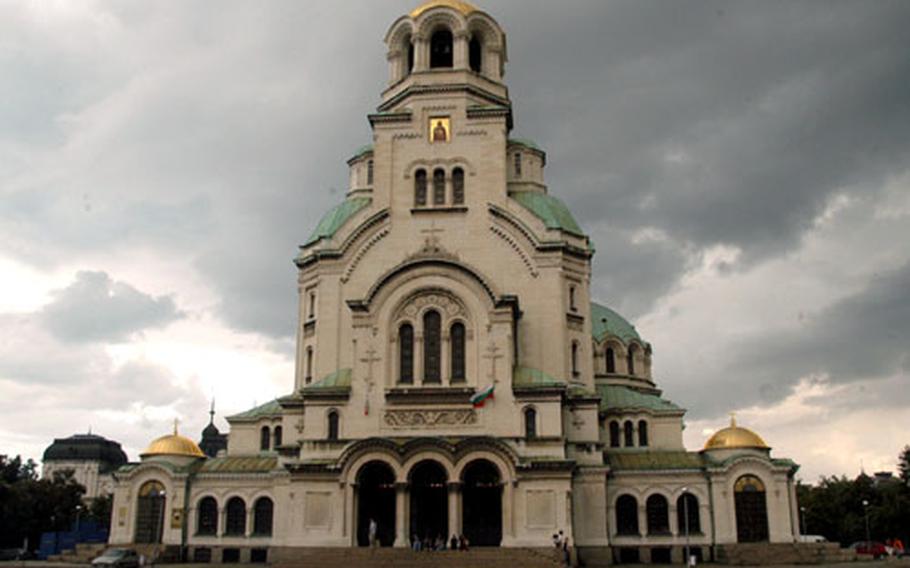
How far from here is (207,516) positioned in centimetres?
4875

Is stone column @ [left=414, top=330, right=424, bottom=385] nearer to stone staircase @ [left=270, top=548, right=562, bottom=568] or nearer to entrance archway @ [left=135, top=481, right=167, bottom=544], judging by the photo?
stone staircase @ [left=270, top=548, right=562, bottom=568]

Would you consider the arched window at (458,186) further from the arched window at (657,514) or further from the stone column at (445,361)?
the arched window at (657,514)

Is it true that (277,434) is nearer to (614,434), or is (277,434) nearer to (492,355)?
(492,355)

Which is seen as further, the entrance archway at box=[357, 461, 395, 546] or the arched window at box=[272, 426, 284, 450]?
the arched window at box=[272, 426, 284, 450]

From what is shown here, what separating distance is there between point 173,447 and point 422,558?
18.4 m

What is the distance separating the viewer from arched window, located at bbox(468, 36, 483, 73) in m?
54.2

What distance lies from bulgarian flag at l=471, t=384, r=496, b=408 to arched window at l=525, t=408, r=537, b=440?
5.98ft

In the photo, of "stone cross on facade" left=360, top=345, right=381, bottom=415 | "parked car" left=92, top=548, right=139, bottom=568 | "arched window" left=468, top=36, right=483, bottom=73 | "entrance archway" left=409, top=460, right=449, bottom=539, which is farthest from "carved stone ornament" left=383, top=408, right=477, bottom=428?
"arched window" left=468, top=36, right=483, bottom=73

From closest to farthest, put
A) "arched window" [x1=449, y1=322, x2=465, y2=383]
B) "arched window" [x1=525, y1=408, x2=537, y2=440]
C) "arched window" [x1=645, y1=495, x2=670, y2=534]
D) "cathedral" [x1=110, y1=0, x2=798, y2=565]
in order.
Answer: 1. "cathedral" [x1=110, y1=0, x2=798, y2=565]
2. "arched window" [x1=525, y1=408, x2=537, y2=440]
3. "arched window" [x1=449, y1=322, x2=465, y2=383]
4. "arched window" [x1=645, y1=495, x2=670, y2=534]

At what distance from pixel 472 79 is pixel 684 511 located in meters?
25.1

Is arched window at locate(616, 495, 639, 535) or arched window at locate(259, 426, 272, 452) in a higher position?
arched window at locate(259, 426, 272, 452)

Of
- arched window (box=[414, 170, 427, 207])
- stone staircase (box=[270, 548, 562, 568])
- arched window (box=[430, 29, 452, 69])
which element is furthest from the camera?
arched window (box=[430, 29, 452, 69])

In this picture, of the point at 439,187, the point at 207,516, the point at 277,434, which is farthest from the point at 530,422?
the point at 207,516

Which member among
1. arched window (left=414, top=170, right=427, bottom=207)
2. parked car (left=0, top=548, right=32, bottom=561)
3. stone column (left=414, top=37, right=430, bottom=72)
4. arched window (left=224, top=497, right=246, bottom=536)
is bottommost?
parked car (left=0, top=548, right=32, bottom=561)
